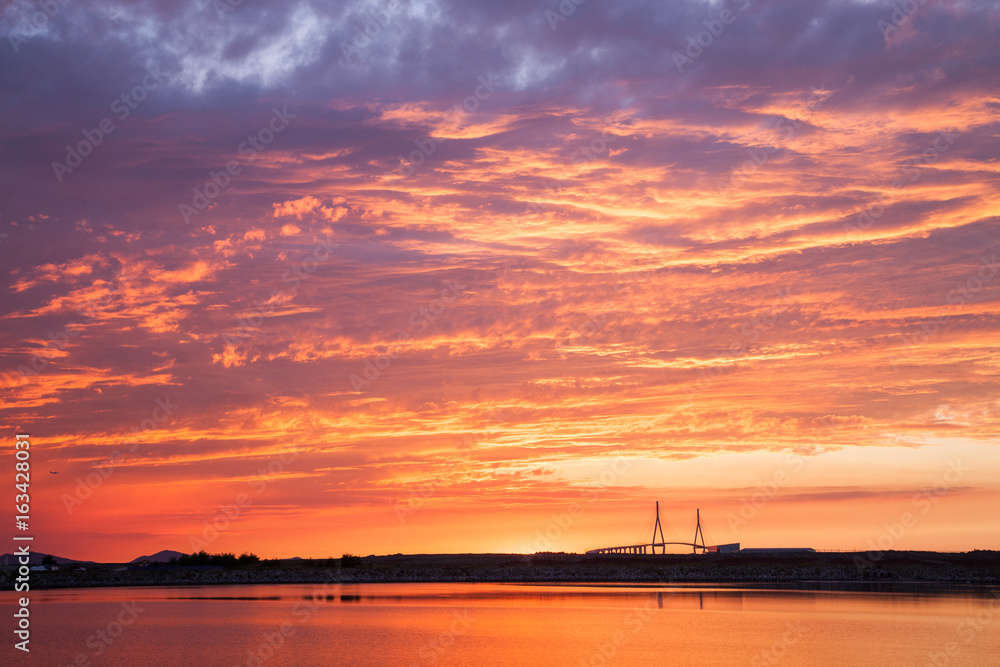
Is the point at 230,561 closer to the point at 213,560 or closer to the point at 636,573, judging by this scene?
the point at 213,560

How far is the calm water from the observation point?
3716 cm

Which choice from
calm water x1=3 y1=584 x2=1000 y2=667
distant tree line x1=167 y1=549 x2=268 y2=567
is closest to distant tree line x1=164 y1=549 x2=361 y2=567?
distant tree line x1=167 y1=549 x2=268 y2=567

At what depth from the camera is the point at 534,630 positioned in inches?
1859

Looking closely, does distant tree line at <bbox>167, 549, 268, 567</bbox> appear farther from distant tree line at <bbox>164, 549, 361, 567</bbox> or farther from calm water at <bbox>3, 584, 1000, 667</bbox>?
calm water at <bbox>3, 584, 1000, 667</bbox>

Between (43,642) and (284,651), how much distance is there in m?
13.7

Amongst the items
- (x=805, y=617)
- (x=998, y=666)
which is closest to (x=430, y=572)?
(x=805, y=617)

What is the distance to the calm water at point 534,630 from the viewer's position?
37156 mm

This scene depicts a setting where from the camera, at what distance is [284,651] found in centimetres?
3953

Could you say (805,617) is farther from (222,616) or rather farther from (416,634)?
(222,616)

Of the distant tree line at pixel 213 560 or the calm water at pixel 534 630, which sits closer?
the calm water at pixel 534 630

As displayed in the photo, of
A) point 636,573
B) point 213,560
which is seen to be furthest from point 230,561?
point 636,573

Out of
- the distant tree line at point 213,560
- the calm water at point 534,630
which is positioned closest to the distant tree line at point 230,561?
the distant tree line at point 213,560

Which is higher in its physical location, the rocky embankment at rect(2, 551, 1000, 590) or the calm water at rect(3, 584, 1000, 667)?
the rocky embankment at rect(2, 551, 1000, 590)

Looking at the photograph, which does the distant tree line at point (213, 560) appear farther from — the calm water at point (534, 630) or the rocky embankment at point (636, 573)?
the calm water at point (534, 630)
